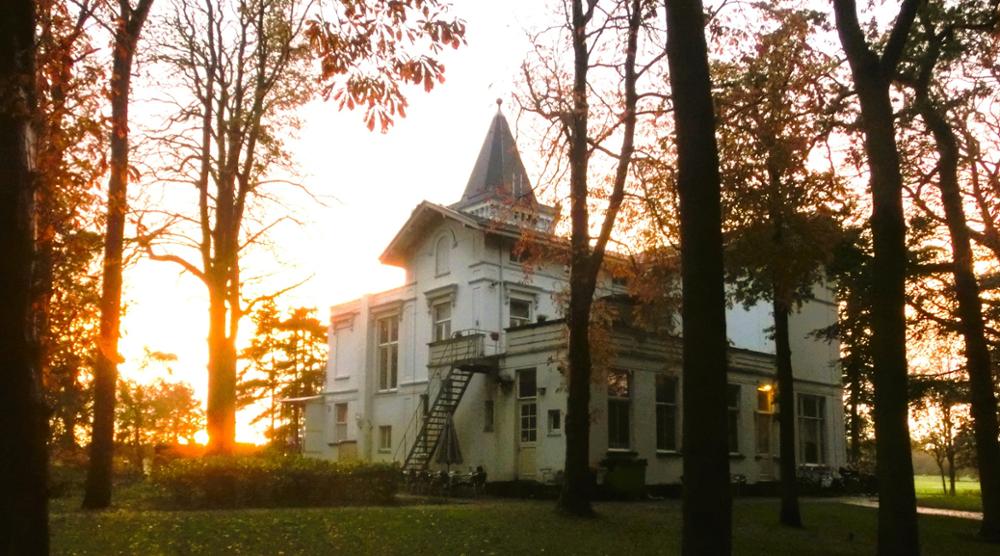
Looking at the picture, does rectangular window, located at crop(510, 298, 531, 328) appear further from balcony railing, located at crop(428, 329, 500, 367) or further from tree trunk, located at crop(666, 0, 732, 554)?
tree trunk, located at crop(666, 0, 732, 554)

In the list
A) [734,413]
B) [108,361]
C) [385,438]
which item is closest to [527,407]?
[734,413]

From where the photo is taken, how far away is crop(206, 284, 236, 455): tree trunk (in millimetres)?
25328

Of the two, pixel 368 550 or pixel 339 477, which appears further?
pixel 339 477

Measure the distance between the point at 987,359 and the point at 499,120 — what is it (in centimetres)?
2591

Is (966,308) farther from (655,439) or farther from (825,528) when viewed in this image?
(655,439)

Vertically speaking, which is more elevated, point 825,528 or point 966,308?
point 966,308

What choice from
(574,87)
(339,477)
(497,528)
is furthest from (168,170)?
(497,528)

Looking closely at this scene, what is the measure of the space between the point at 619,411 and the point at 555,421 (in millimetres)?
2142

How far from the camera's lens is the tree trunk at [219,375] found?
83.1 ft

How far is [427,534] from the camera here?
13.5 metres

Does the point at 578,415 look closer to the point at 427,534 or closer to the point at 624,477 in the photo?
the point at 427,534

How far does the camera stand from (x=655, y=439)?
92.5 ft

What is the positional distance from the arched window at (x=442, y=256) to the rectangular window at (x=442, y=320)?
1234 millimetres

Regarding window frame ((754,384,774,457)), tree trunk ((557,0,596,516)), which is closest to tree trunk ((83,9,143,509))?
tree trunk ((557,0,596,516))
